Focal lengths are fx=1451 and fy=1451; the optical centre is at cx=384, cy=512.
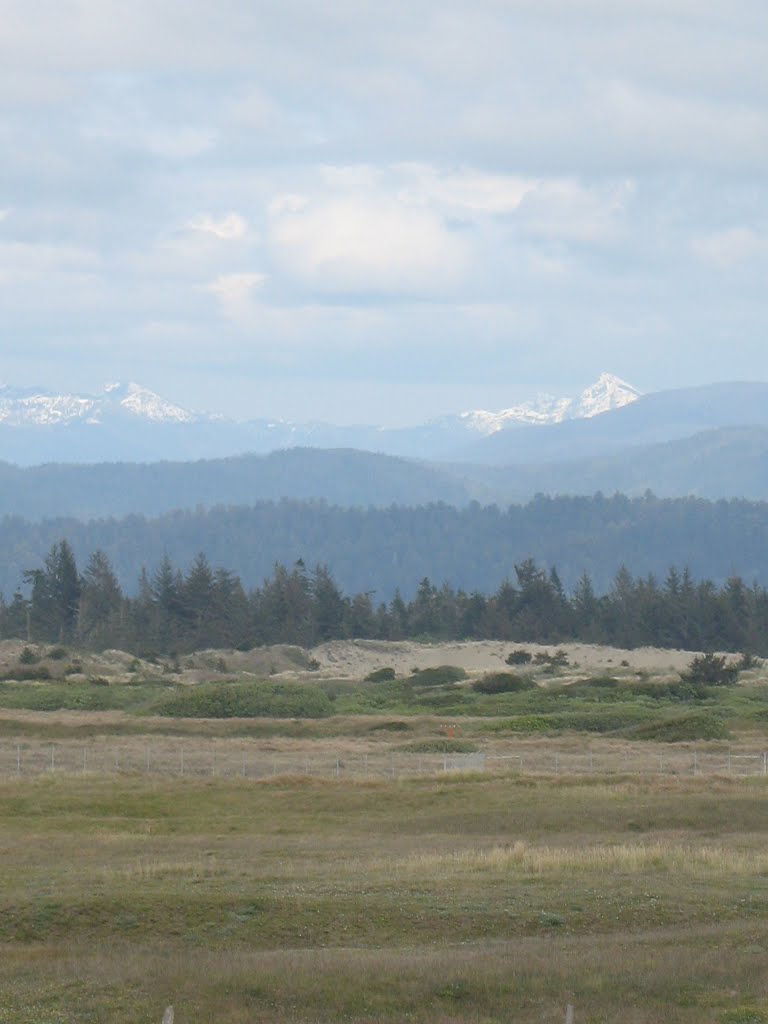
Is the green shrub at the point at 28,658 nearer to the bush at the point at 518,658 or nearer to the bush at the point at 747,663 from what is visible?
the bush at the point at 518,658

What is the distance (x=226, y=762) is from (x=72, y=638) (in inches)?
3049

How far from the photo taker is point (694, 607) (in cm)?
11556

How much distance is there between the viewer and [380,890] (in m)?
20.6

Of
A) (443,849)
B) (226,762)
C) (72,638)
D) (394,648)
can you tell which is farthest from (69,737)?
(72,638)

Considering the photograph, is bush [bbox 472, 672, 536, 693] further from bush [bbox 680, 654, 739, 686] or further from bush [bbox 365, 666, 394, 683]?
bush [bbox 365, 666, 394, 683]

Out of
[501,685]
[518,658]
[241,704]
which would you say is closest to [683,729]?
[241,704]

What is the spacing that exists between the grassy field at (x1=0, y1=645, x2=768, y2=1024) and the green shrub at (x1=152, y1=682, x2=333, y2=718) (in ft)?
41.5

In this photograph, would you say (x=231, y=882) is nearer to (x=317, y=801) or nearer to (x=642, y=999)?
(x=642, y=999)

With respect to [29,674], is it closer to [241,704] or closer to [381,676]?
[241,704]

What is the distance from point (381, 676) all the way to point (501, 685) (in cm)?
1643

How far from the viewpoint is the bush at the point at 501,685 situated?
75.5 meters

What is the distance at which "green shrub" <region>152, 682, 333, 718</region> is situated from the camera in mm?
63812

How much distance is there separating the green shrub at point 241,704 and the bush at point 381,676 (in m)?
21.0

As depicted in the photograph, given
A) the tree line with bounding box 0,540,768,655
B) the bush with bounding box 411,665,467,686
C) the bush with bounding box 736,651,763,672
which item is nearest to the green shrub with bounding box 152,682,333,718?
the bush with bounding box 411,665,467,686
